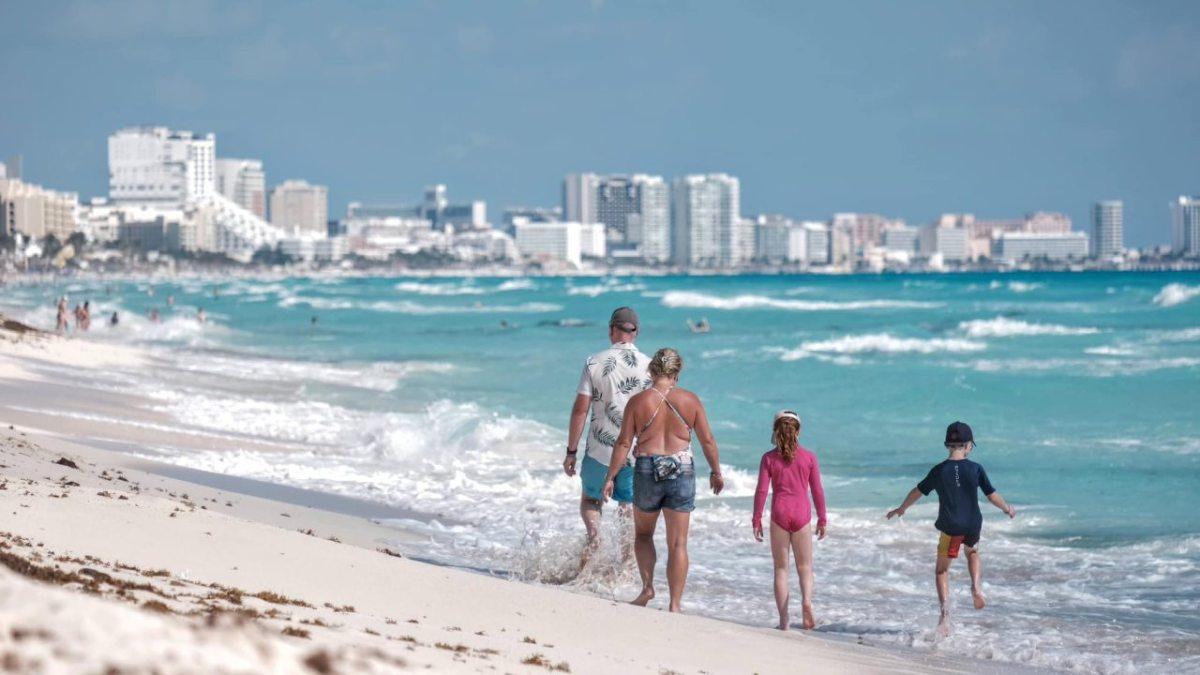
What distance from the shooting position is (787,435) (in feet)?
26.2

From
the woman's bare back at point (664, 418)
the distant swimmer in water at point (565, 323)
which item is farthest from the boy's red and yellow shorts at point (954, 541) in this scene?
the distant swimmer in water at point (565, 323)

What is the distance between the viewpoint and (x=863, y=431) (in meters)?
21.1

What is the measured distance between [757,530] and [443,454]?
9.45 meters

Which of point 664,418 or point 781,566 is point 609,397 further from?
point 781,566

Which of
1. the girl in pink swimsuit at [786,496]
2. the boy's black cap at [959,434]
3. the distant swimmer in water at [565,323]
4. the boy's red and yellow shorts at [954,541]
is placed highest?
the boy's black cap at [959,434]

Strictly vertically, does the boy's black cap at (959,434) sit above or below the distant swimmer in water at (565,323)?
above

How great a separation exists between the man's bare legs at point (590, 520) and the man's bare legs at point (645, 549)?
440 millimetres

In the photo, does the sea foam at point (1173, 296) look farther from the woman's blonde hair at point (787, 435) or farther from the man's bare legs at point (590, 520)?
the woman's blonde hair at point (787, 435)

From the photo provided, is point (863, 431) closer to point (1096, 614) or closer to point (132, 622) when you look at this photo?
point (1096, 614)

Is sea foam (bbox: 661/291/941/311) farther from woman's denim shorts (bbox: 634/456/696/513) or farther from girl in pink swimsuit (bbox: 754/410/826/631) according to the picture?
woman's denim shorts (bbox: 634/456/696/513)

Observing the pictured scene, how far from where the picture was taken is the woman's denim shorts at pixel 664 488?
8078mm

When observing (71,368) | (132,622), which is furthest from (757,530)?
(71,368)

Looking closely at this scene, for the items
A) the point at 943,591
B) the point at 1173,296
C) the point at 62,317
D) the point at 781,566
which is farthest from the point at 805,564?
the point at 1173,296

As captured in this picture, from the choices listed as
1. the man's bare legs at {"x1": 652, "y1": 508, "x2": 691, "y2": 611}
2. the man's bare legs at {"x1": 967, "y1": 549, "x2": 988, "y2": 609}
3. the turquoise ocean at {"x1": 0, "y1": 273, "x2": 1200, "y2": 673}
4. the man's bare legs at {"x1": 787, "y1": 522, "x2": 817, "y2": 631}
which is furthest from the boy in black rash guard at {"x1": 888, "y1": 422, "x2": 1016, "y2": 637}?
the man's bare legs at {"x1": 652, "y1": 508, "x2": 691, "y2": 611}
